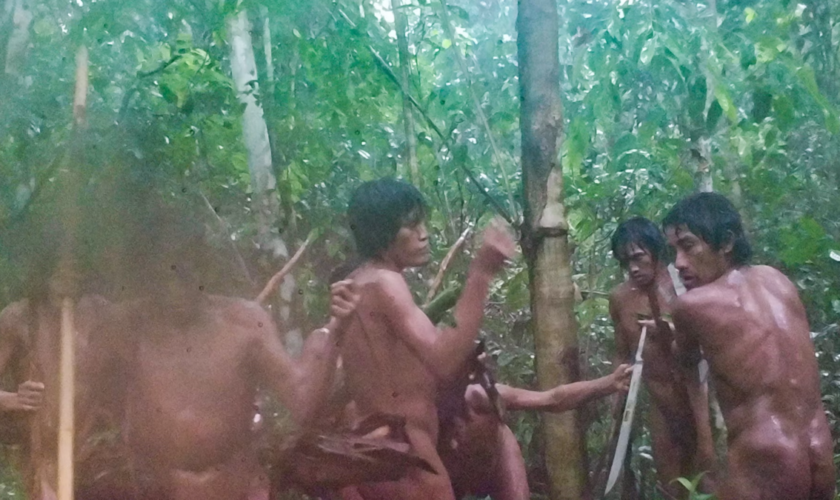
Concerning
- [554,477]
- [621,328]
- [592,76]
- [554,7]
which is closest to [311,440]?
[554,477]

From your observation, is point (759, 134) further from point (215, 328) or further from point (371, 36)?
point (215, 328)

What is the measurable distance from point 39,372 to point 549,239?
101 centimetres

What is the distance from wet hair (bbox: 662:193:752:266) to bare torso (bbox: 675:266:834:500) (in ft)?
0.28

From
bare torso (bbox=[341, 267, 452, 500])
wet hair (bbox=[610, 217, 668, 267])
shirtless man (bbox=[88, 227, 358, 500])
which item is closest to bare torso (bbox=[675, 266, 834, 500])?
wet hair (bbox=[610, 217, 668, 267])

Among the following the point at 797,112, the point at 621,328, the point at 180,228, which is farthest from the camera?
the point at 797,112

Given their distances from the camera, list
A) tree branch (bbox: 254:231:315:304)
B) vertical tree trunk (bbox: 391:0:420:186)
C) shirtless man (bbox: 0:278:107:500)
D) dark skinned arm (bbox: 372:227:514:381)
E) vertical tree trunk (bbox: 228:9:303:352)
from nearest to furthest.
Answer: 1. dark skinned arm (bbox: 372:227:514:381)
2. shirtless man (bbox: 0:278:107:500)
3. tree branch (bbox: 254:231:315:304)
4. vertical tree trunk (bbox: 228:9:303:352)
5. vertical tree trunk (bbox: 391:0:420:186)

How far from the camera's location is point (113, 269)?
1.33 m

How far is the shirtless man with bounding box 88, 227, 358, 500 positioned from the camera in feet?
4.34

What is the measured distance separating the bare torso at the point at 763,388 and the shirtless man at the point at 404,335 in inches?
19.7

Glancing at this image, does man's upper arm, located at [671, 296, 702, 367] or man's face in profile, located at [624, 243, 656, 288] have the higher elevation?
man's face in profile, located at [624, 243, 656, 288]

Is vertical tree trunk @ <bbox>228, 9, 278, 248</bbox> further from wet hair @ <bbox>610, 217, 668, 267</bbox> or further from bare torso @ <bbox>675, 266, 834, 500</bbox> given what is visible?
bare torso @ <bbox>675, 266, 834, 500</bbox>

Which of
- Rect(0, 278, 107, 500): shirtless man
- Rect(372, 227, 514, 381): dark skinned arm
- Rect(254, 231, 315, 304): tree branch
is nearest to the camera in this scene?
Rect(372, 227, 514, 381): dark skinned arm

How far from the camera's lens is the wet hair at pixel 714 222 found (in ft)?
4.71

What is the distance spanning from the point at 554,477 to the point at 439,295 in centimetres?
42
